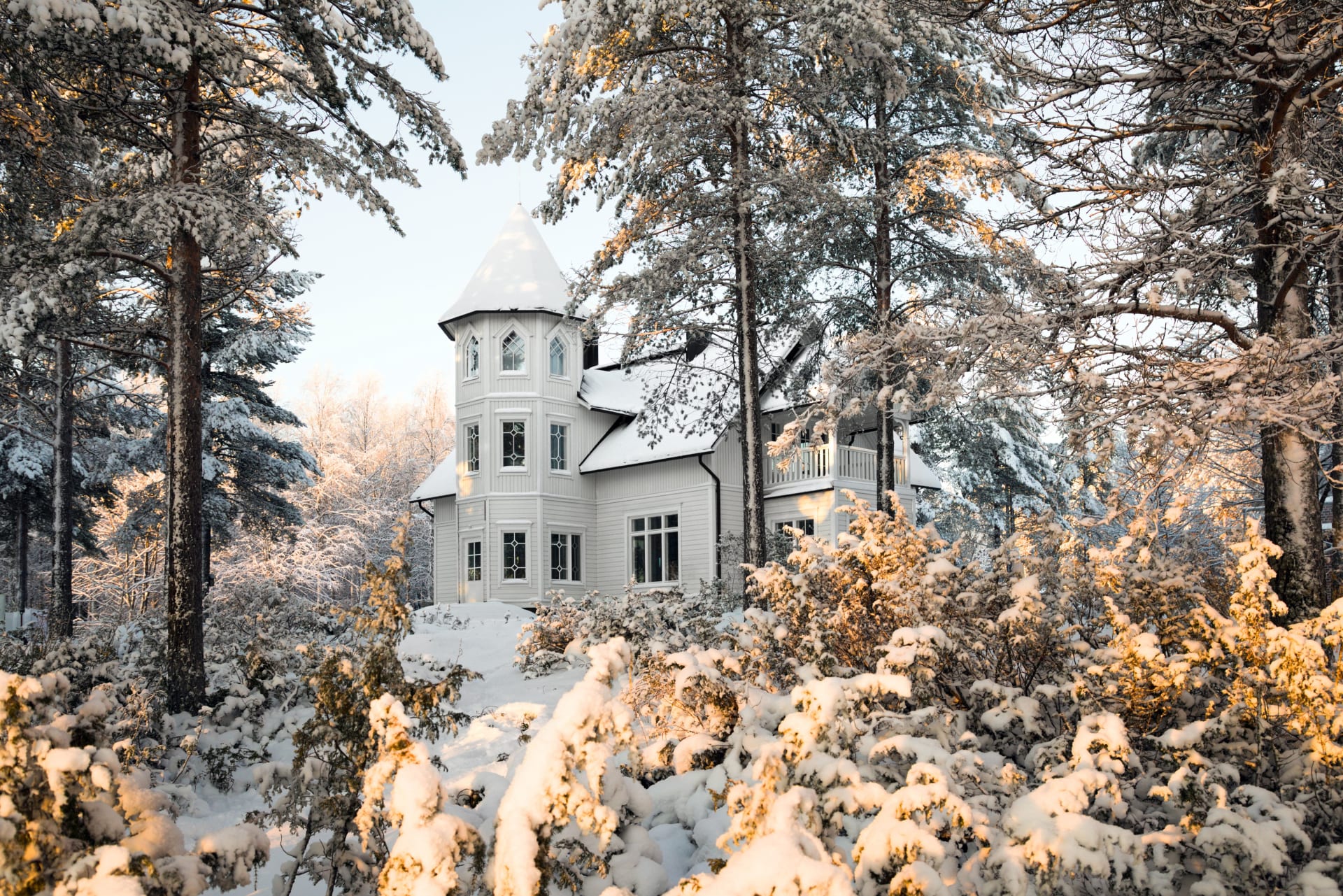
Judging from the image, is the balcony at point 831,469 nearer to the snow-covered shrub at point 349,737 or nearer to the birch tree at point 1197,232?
the birch tree at point 1197,232

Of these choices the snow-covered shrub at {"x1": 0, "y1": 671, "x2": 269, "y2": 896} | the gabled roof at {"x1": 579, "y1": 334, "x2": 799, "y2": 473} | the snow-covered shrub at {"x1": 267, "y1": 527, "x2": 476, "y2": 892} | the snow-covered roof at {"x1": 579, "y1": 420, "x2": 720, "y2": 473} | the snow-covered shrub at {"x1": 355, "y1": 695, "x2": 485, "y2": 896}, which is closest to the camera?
the snow-covered shrub at {"x1": 0, "y1": 671, "x2": 269, "y2": 896}

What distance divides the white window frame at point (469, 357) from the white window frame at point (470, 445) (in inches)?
41.6

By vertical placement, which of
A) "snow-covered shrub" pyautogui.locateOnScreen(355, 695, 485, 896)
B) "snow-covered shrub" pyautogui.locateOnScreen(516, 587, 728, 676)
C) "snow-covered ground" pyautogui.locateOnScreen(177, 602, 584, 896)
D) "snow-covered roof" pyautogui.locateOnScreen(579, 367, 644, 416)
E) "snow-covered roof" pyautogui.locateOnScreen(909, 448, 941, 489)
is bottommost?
"snow-covered ground" pyautogui.locateOnScreen(177, 602, 584, 896)

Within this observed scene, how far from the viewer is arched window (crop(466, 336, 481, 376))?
23095 mm

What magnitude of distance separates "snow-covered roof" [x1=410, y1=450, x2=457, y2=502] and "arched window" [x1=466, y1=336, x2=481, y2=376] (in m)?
2.30

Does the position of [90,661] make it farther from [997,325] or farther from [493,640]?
[997,325]

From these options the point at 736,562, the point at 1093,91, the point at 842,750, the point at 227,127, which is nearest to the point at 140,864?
the point at 842,750

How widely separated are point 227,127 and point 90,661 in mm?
6144

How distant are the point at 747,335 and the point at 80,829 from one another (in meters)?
10.7

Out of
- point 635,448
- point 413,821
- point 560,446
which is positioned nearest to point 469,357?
point 560,446

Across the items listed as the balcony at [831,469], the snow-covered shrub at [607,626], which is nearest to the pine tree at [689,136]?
the snow-covered shrub at [607,626]

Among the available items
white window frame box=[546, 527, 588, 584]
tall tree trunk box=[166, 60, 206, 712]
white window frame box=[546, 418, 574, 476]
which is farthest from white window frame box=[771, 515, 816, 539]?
tall tree trunk box=[166, 60, 206, 712]

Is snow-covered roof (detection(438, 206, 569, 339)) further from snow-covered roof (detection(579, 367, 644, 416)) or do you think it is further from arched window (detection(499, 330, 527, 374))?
snow-covered roof (detection(579, 367, 644, 416))

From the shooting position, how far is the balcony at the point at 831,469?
20953 mm
